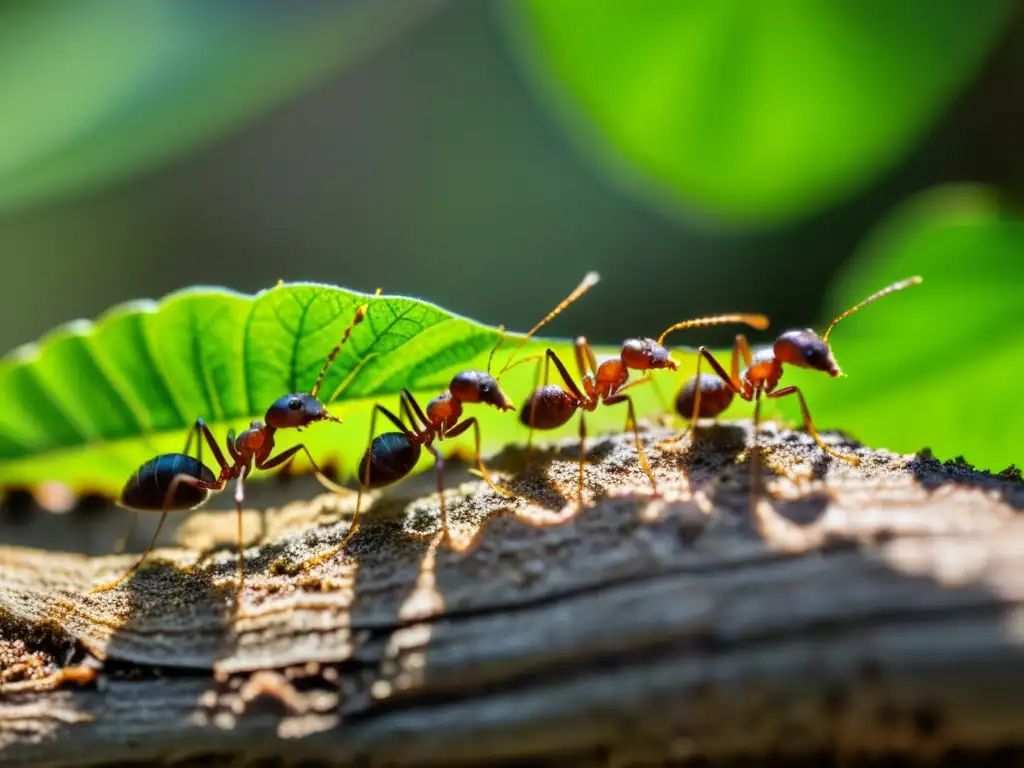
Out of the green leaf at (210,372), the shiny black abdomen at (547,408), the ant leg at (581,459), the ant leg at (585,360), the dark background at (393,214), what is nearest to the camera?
the ant leg at (581,459)

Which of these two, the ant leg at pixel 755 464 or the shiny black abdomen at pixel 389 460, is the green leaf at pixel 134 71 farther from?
the ant leg at pixel 755 464

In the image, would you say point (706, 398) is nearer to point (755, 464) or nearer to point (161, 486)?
point (755, 464)

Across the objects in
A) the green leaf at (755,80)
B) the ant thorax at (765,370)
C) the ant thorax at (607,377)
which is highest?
the green leaf at (755,80)

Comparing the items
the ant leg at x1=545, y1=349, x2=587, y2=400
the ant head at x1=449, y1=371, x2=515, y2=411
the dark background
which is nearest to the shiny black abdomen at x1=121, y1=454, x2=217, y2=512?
the ant head at x1=449, y1=371, x2=515, y2=411

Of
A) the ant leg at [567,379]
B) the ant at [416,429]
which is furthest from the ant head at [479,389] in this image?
the ant leg at [567,379]

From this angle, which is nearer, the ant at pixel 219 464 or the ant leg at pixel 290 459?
the ant at pixel 219 464

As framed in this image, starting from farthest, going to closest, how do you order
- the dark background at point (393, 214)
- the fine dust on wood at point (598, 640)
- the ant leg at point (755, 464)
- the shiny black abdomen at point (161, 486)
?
the dark background at point (393, 214)
the shiny black abdomen at point (161, 486)
the ant leg at point (755, 464)
the fine dust on wood at point (598, 640)
